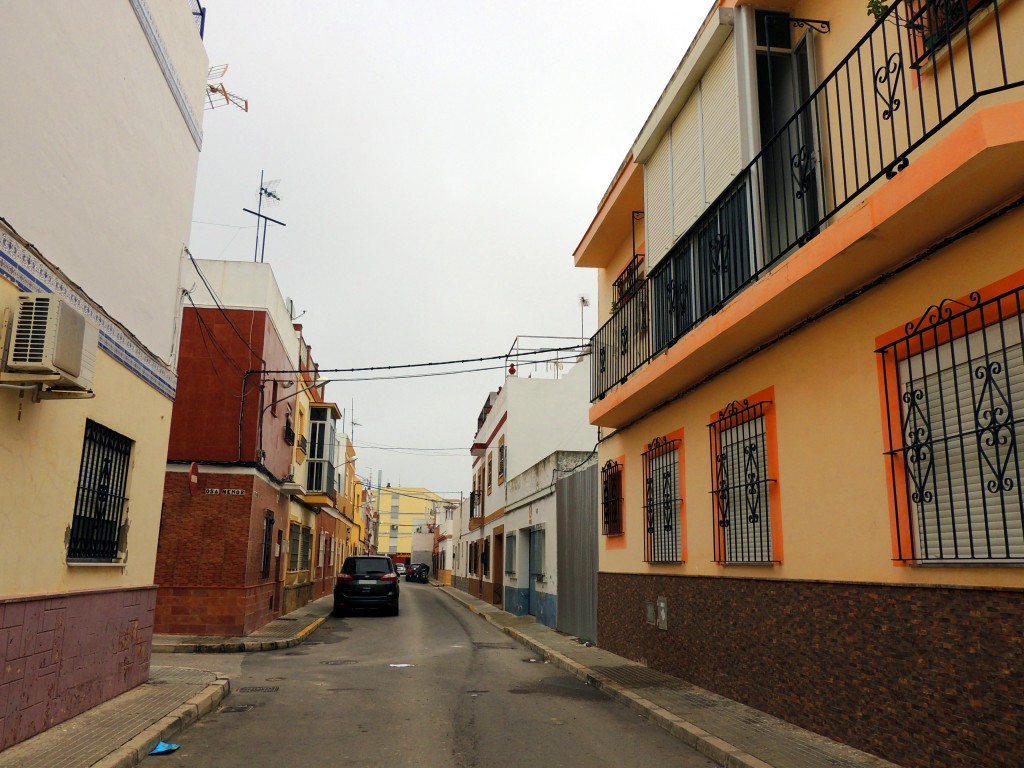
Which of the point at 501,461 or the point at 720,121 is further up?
the point at 720,121

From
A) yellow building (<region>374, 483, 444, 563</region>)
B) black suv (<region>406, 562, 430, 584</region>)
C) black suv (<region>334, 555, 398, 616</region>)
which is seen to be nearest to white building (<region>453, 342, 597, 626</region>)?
black suv (<region>334, 555, 398, 616</region>)

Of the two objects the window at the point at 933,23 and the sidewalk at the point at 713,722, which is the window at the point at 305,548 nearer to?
the sidewalk at the point at 713,722

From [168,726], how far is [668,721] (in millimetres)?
4346

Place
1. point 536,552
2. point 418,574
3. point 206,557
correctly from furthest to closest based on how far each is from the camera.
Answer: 1. point 418,574
2. point 536,552
3. point 206,557

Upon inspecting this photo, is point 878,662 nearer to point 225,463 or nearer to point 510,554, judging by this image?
point 225,463

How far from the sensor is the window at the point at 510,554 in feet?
77.7

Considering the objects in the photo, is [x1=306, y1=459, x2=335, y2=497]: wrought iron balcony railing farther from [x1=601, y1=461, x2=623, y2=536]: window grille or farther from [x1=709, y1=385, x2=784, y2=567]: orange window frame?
[x1=709, y1=385, x2=784, y2=567]: orange window frame

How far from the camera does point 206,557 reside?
580 inches

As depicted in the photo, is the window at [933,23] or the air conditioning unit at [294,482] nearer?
the window at [933,23]

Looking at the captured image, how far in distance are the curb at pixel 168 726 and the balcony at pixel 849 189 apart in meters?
6.06

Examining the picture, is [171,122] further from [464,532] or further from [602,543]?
[464,532]

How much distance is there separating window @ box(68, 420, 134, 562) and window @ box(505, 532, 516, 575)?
632 inches

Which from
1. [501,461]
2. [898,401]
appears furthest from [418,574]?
[898,401]

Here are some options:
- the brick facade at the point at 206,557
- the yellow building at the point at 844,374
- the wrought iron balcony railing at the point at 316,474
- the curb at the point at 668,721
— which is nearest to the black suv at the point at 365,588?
the wrought iron balcony railing at the point at 316,474
